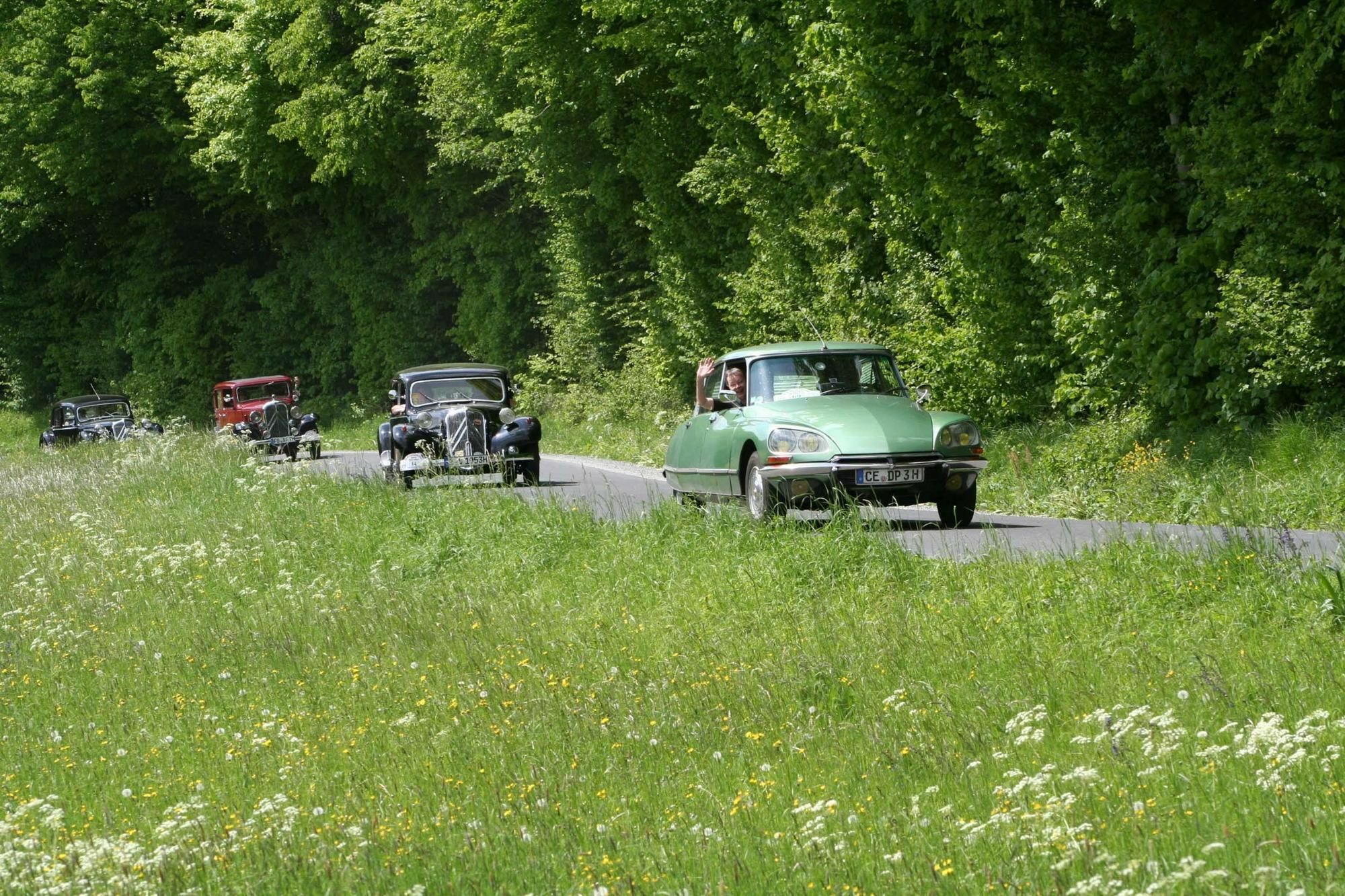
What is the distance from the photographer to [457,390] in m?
24.2

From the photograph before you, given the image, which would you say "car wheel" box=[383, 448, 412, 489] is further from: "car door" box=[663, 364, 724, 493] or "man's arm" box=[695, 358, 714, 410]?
"car door" box=[663, 364, 724, 493]

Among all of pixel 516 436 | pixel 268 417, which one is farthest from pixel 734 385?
pixel 268 417

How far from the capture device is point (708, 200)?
31281 millimetres

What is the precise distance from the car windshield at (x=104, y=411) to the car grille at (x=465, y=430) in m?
23.6

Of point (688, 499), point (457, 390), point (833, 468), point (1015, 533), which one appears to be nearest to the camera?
point (1015, 533)

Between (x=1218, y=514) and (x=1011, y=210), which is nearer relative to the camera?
(x=1218, y=514)

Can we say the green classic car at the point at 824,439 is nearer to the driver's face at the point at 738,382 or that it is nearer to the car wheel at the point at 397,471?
the driver's face at the point at 738,382

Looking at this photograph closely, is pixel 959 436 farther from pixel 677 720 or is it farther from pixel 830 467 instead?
pixel 677 720

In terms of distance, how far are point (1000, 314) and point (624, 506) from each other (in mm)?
6785

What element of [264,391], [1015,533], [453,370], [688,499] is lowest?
[1015,533]

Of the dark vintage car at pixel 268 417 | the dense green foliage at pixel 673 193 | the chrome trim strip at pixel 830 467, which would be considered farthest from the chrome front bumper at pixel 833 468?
the dark vintage car at pixel 268 417

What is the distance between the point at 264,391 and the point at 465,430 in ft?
65.3

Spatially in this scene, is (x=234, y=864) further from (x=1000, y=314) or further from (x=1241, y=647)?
(x=1000, y=314)

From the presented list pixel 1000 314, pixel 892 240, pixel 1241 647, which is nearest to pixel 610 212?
pixel 892 240
